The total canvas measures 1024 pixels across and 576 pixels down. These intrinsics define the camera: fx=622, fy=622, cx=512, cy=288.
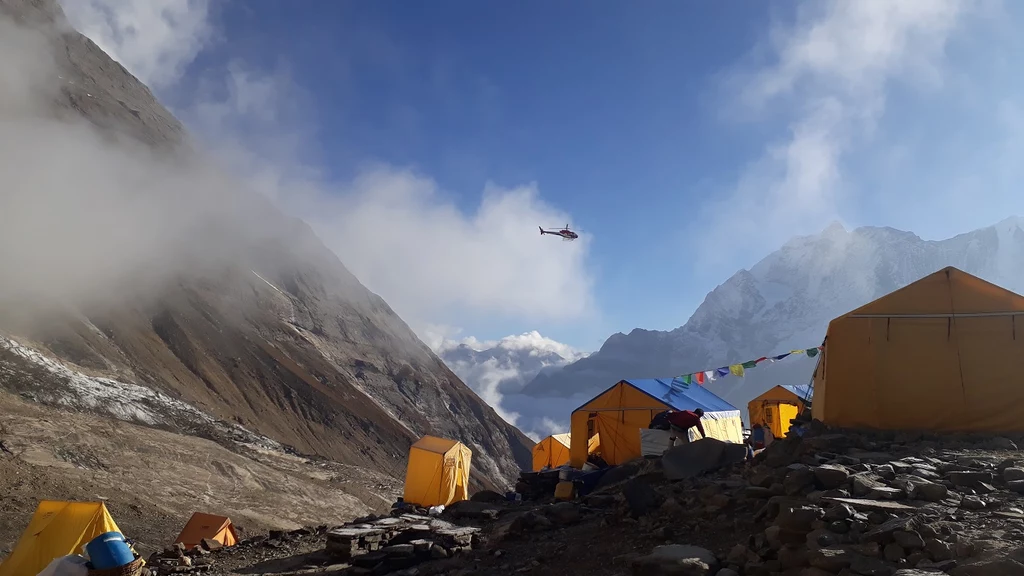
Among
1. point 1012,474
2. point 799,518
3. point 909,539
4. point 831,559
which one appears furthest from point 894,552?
point 1012,474

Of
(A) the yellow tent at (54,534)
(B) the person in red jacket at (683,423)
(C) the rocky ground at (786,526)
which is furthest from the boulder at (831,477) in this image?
(A) the yellow tent at (54,534)

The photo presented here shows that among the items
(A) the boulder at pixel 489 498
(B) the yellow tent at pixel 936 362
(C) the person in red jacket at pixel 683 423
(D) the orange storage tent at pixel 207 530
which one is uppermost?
(B) the yellow tent at pixel 936 362

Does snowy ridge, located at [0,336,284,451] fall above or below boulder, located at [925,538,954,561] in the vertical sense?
above

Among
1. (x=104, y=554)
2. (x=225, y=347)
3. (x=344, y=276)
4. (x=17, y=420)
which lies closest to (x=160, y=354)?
(x=225, y=347)

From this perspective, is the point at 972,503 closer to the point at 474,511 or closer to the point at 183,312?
the point at 474,511

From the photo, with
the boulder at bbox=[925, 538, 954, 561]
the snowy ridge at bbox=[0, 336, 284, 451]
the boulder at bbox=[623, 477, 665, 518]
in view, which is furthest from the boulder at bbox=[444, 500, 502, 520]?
the snowy ridge at bbox=[0, 336, 284, 451]

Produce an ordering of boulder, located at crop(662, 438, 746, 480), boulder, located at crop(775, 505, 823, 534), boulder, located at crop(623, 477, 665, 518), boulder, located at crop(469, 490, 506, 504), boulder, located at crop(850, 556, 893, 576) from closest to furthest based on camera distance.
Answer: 1. boulder, located at crop(850, 556, 893, 576)
2. boulder, located at crop(775, 505, 823, 534)
3. boulder, located at crop(623, 477, 665, 518)
4. boulder, located at crop(662, 438, 746, 480)
5. boulder, located at crop(469, 490, 506, 504)

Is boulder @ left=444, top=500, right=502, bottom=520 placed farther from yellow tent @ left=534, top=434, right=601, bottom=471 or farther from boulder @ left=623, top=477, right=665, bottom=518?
yellow tent @ left=534, top=434, right=601, bottom=471

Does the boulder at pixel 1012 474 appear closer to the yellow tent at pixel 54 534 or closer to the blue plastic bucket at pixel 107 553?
the blue plastic bucket at pixel 107 553
